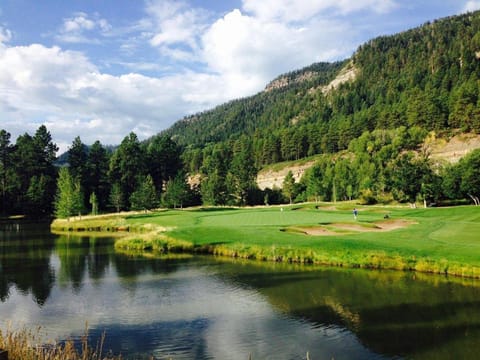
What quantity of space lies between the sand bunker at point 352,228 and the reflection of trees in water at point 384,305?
14222 millimetres

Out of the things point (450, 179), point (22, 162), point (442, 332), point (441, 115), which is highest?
point (441, 115)

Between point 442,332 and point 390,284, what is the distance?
8.71m

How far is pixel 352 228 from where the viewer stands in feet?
157

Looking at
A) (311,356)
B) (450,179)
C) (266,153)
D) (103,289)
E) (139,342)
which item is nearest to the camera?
(311,356)

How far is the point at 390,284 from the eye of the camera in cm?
2700

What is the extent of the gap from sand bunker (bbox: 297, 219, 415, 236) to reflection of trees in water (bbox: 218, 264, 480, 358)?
14.2 meters

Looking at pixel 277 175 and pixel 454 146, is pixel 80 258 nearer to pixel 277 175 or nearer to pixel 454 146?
pixel 454 146

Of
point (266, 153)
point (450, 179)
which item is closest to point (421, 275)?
point (450, 179)

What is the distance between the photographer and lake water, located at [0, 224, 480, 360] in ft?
55.9

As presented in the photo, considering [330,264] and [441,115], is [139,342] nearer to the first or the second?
[330,264]

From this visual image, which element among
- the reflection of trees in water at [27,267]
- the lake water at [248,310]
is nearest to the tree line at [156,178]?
the reflection of trees in water at [27,267]

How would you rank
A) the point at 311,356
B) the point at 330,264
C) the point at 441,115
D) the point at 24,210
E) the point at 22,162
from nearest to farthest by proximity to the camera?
the point at 311,356
the point at 330,264
the point at 24,210
the point at 22,162
the point at 441,115

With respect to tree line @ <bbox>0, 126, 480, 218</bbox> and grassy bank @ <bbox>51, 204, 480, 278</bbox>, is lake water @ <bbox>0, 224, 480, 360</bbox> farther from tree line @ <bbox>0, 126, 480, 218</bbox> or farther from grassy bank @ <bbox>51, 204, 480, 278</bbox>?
tree line @ <bbox>0, 126, 480, 218</bbox>

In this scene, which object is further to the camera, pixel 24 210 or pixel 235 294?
pixel 24 210
